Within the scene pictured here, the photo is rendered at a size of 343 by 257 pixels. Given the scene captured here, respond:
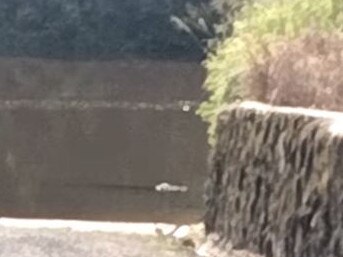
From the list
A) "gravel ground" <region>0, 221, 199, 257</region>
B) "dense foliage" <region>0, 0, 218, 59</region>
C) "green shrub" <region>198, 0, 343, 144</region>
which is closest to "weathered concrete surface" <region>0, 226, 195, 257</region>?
"gravel ground" <region>0, 221, 199, 257</region>

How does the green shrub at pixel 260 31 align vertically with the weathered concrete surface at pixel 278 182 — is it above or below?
above

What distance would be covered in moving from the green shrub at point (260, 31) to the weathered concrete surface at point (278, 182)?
57 centimetres

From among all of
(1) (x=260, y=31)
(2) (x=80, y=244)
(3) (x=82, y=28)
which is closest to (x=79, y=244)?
(2) (x=80, y=244)

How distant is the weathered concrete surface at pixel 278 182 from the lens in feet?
15.2

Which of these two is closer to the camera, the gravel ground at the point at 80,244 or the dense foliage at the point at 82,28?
the gravel ground at the point at 80,244

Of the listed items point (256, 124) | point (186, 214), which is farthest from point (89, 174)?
point (256, 124)

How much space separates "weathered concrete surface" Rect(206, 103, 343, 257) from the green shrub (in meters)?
0.57

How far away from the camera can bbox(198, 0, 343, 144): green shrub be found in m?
6.46

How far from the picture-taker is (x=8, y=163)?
1288 cm

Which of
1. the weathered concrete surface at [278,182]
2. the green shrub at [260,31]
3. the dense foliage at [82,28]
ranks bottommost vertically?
the dense foliage at [82,28]

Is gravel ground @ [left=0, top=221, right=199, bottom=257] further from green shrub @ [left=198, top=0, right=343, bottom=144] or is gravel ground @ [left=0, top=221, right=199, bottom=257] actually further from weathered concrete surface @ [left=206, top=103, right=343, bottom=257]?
green shrub @ [left=198, top=0, right=343, bottom=144]

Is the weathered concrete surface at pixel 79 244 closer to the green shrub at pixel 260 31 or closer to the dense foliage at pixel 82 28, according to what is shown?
the green shrub at pixel 260 31

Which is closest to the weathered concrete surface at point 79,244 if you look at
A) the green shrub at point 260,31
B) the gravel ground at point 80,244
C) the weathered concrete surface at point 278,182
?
the gravel ground at point 80,244

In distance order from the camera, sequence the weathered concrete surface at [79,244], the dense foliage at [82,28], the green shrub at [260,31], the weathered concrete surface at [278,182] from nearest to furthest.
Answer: the weathered concrete surface at [278,182], the weathered concrete surface at [79,244], the green shrub at [260,31], the dense foliage at [82,28]
